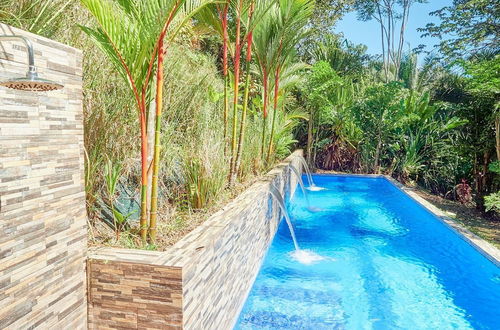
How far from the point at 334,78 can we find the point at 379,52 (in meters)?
16.7

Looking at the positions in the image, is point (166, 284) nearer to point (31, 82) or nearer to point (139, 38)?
point (31, 82)

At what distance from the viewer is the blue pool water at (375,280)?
11.5 feet

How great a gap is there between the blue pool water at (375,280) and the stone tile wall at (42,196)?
178cm

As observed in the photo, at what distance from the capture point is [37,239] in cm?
180

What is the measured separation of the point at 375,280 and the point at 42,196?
3593mm

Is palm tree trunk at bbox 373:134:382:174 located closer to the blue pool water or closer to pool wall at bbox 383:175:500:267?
pool wall at bbox 383:175:500:267

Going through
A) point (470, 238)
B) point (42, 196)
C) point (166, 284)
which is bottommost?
point (470, 238)

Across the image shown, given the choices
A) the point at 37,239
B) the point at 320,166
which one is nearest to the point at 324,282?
the point at 37,239

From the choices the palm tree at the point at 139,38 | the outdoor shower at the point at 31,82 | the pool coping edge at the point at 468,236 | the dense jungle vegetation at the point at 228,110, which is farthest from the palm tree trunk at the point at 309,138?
the outdoor shower at the point at 31,82

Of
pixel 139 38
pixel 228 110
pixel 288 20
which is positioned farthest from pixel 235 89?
pixel 139 38

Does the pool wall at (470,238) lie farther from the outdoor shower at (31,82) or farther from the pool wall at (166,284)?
the outdoor shower at (31,82)

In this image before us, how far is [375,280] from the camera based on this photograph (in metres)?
Answer: 4.32

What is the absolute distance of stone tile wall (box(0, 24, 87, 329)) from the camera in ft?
5.41

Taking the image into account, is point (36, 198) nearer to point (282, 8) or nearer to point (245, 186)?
point (245, 186)
